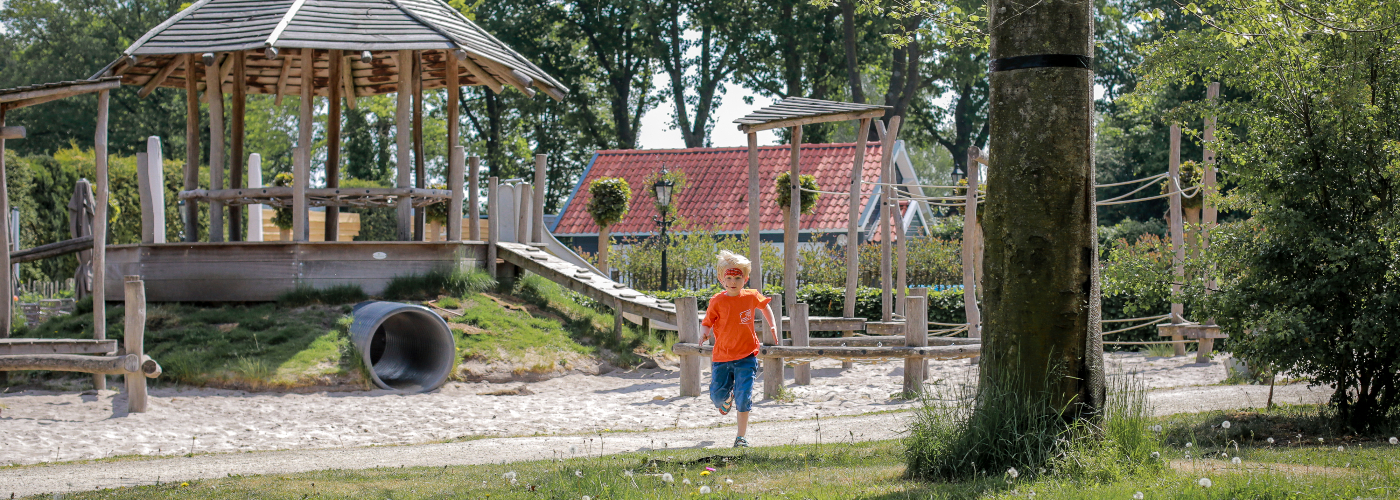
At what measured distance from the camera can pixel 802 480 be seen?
18.0 ft

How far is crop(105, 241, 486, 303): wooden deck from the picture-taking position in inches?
560

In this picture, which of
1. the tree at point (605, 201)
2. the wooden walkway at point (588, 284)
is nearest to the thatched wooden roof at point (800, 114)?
the wooden walkway at point (588, 284)

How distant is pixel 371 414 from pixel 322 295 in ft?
14.1

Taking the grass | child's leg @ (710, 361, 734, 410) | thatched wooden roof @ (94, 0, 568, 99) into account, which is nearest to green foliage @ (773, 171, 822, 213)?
thatched wooden roof @ (94, 0, 568, 99)

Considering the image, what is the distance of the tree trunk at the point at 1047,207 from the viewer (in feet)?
17.6

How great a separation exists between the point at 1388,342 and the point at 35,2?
4728 cm

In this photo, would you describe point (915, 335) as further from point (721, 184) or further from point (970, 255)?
point (721, 184)

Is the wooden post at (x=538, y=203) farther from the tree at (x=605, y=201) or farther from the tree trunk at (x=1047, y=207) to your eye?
the tree trunk at (x=1047, y=207)

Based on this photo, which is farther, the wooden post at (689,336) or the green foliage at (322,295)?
the green foliage at (322,295)

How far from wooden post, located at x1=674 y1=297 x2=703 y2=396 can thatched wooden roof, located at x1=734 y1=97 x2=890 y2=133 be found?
2768 mm

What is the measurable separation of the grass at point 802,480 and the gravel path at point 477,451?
1.86 ft

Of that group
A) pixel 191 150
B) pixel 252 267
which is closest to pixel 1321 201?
pixel 252 267

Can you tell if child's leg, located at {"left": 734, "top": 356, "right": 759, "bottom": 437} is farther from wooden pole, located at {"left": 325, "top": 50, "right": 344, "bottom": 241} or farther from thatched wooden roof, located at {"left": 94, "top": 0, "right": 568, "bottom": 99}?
wooden pole, located at {"left": 325, "top": 50, "right": 344, "bottom": 241}

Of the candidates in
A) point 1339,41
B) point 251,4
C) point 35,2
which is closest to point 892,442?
point 1339,41
